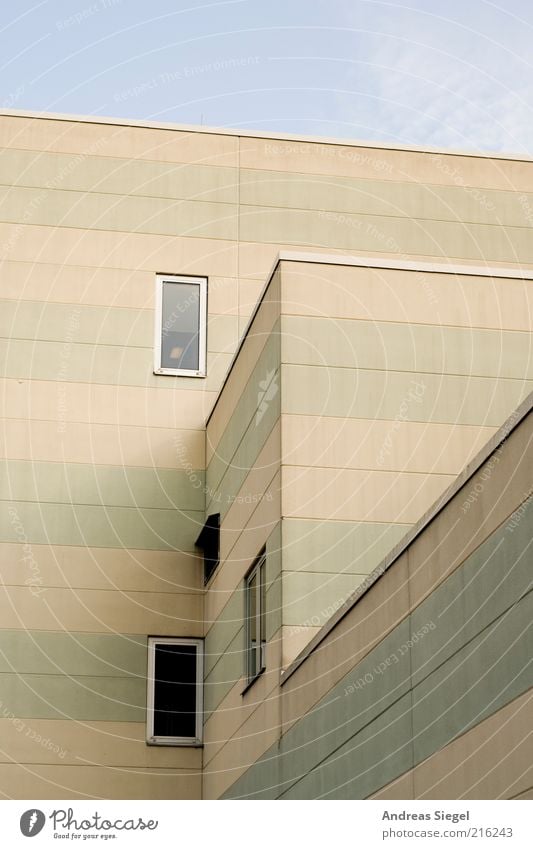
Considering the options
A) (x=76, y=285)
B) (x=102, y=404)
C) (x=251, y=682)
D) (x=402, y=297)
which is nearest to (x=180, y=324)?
(x=76, y=285)

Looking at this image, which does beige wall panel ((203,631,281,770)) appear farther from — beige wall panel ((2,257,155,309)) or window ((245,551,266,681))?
beige wall panel ((2,257,155,309))

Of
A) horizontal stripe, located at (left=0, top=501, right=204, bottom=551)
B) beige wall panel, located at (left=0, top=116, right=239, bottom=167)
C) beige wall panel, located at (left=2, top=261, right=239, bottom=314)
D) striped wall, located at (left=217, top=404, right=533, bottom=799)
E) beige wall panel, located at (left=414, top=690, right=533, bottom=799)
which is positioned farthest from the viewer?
beige wall panel, located at (left=0, top=116, right=239, bottom=167)

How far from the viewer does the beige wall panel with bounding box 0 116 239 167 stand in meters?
23.5

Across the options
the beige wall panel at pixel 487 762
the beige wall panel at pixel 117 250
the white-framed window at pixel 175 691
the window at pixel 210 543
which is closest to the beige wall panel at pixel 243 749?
the white-framed window at pixel 175 691

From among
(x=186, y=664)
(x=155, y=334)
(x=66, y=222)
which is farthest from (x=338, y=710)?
(x=66, y=222)

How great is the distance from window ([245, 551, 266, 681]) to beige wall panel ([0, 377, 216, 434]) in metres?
4.60

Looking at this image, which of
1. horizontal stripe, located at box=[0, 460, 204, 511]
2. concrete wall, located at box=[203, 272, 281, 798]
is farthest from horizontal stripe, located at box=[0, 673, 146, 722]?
horizontal stripe, located at box=[0, 460, 204, 511]

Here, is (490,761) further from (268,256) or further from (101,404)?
(268,256)

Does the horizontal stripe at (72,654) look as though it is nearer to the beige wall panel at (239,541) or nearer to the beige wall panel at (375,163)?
the beige wall panel at (239,541)

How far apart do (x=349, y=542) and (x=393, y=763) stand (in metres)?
4.56

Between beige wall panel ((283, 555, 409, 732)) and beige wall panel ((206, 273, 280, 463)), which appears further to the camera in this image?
beige wall panel ((206, 273, 280, 463))

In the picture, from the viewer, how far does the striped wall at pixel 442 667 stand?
9789 mm

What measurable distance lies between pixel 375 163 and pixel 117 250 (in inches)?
175

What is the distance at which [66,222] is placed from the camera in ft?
76.0
